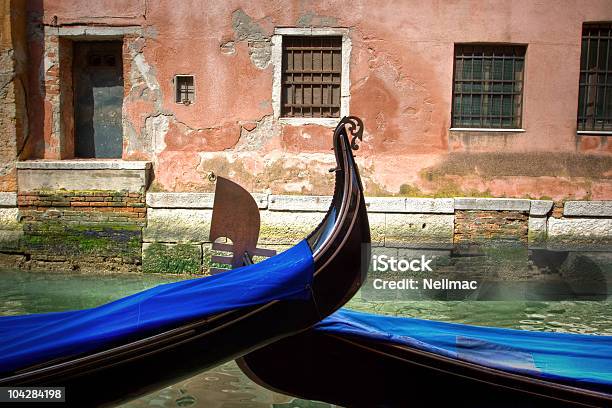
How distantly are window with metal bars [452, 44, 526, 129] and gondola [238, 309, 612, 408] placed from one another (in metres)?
3.69

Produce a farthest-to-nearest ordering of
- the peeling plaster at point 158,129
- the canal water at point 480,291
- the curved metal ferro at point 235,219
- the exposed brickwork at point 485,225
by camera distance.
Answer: the peeling plaster at point 158,129, the exposed brickwork at point 485,225, the canal water at point 480,291, the curved metal ferro at point 235,219

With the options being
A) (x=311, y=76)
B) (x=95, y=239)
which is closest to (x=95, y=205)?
(x=95, y=239)

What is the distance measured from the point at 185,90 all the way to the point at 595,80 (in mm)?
4395

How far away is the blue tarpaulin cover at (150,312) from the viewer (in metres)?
2.27

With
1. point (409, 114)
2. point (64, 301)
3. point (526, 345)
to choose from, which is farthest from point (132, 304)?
point (409, 114)

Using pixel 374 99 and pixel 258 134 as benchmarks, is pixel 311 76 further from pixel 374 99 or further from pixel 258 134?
pixel 258 134

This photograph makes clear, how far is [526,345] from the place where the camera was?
2.76 m

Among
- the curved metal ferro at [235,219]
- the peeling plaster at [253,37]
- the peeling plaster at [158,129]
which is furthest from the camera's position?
the peeling plaster at [158,129]

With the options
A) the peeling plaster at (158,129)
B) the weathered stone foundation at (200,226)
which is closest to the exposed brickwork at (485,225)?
the weathered stone foundation at (200,226)

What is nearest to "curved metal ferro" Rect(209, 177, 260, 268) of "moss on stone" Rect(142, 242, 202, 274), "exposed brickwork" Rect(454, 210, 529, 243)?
"moss on stone" Rect(142, 242, 202, 274)

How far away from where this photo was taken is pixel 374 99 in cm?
609

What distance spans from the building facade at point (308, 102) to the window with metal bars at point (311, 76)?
15 mm

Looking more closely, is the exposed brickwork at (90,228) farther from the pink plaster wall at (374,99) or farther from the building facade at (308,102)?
the pink plaster wall at (374,99)

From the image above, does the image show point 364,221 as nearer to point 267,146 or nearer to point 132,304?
point 132,304
